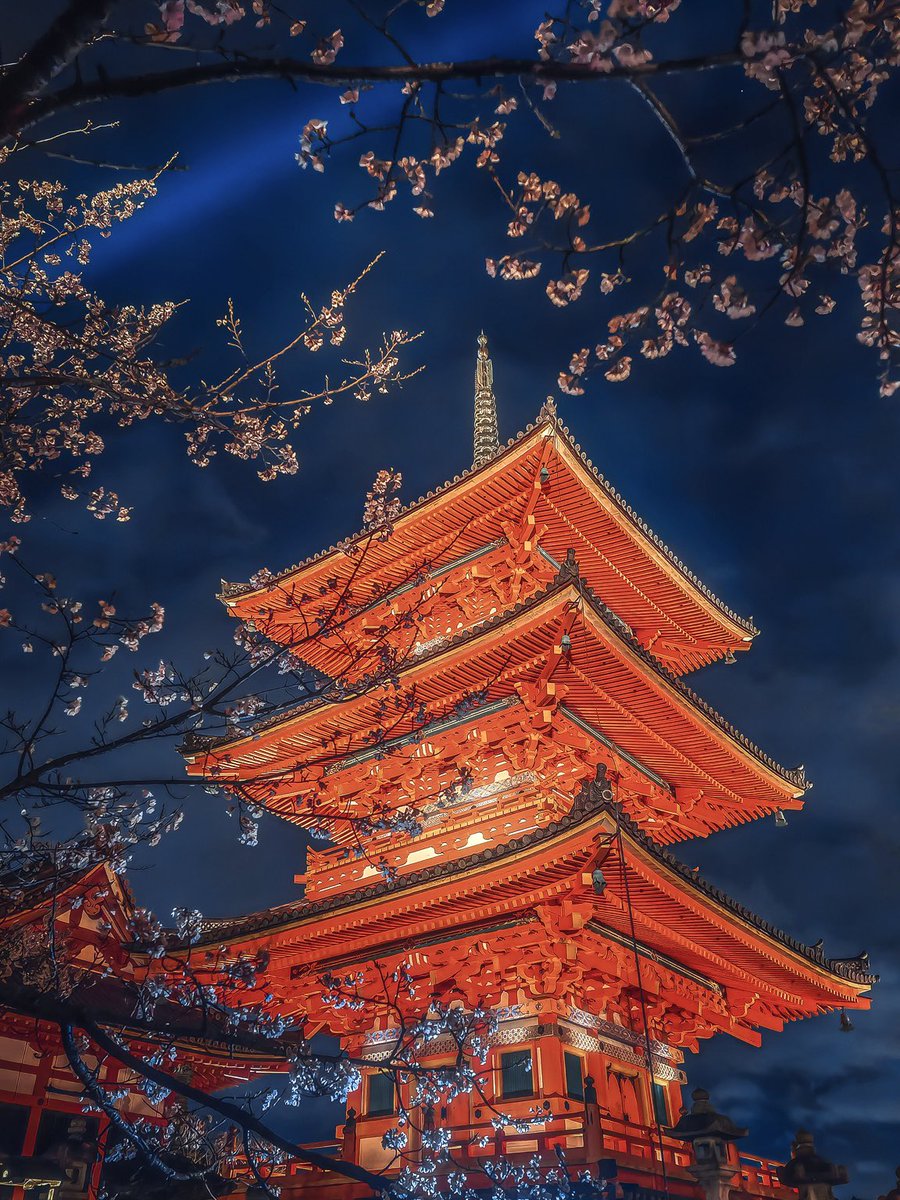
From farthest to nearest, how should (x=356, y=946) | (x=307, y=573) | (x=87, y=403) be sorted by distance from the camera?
(x=307, y=573) < (x=356, y=946) < (x=87, y=403)

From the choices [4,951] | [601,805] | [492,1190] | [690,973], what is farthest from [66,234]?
[690,973]

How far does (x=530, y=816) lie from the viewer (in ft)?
45.2

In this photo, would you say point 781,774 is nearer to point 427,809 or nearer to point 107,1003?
point 427,809

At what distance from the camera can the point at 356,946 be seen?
14023 mm

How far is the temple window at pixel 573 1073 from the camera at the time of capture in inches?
482

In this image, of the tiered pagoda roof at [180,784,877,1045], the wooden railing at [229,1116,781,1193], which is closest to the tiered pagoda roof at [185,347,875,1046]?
the tiered pagoda roof at [180,784,877,1045]

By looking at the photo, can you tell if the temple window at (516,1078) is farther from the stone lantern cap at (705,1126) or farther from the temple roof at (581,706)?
the temple roof at (581,706)

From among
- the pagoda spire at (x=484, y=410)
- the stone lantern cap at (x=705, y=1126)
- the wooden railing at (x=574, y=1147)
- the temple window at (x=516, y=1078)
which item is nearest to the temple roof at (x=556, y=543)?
the pagoda spire at (x=484, y=410)

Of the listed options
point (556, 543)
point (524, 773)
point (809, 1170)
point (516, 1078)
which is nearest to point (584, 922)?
point (516, 1078)

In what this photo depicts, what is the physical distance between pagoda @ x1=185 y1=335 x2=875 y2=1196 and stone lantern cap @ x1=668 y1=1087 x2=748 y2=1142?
601mm

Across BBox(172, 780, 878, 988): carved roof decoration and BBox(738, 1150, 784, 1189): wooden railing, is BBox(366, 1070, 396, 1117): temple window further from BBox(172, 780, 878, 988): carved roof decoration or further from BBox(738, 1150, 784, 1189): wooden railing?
BBox(738, 1150, 784, 1189): wooden railing

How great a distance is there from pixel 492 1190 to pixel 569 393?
10.6 meters

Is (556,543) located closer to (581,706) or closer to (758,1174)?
(581,706)

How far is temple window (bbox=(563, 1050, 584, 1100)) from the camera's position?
1224cm
